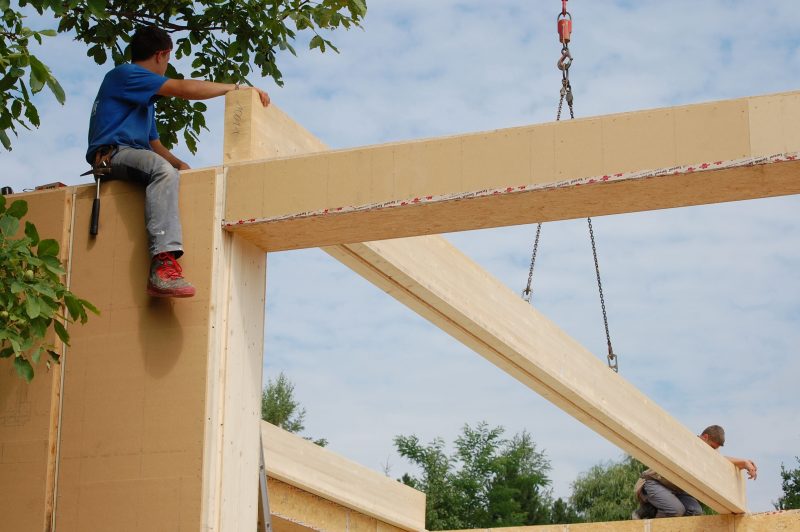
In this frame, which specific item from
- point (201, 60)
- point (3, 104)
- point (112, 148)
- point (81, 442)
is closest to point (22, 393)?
point (81, 442)

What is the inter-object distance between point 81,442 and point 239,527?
2.63ft

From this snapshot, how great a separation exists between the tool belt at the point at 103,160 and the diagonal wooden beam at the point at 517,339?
54cm

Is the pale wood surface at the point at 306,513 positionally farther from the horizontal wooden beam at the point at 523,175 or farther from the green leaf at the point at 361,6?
the horizontal wooden beam at the point at 523,175

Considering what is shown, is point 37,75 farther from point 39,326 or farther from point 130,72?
point 39,326

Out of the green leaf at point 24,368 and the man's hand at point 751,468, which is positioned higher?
the man's hand at point 751,468

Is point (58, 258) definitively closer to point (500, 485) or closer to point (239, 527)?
point (239, 527)

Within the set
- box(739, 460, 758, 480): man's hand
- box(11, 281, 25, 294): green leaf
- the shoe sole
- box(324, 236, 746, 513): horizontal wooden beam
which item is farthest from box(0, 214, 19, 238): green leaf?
box(739, 460, 758, 480): man's hand

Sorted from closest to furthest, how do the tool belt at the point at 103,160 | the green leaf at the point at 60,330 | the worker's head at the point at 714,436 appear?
the green leaf at the point at 60,330
the tool belt at the point at 103,160
the worker's head at the point at 714,436

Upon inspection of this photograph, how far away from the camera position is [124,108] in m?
5.53

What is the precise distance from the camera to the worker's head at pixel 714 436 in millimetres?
9484

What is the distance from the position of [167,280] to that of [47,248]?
0.52 meters

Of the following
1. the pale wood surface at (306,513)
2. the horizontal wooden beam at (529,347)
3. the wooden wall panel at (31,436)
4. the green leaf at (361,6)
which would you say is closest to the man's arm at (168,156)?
the wooden wall panel at (31,436)

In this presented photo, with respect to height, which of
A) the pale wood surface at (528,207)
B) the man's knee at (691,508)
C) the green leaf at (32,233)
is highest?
the pale wood surface at (528,207)

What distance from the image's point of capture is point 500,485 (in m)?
23.2
